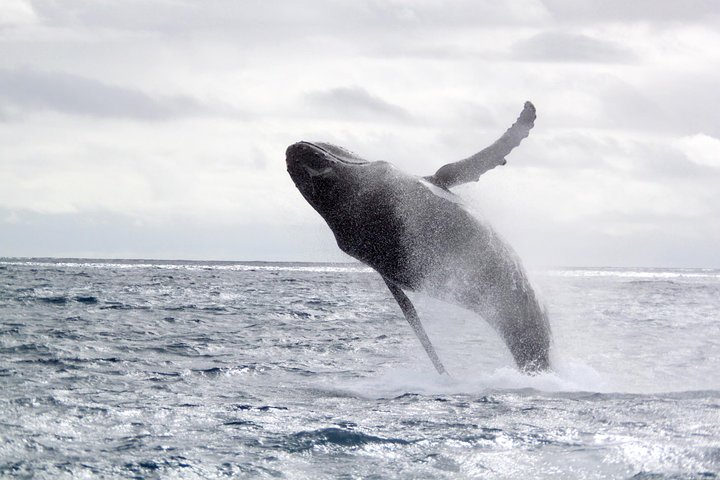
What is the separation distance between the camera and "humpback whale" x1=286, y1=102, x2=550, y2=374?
9664 millimetres

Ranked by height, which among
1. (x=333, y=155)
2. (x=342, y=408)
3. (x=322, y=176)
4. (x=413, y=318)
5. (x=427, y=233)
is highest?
(x=333, y=155)

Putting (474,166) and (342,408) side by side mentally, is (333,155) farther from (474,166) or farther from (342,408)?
(342,408)

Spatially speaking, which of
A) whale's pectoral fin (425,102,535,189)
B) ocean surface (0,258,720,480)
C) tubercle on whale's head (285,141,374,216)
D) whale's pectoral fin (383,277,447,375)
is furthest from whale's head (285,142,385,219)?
ocean surface (0,258,720,480)

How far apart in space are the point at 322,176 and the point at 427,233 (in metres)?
1.31

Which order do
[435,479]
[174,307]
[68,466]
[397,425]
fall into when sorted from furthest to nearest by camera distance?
1. [174,307]
2. [397,425]
3. [68,466]
4. [435,479]

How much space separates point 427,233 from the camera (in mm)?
9703

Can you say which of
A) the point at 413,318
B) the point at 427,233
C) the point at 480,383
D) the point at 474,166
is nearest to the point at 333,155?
the point at 427,233

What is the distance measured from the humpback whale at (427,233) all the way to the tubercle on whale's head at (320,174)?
0.01m

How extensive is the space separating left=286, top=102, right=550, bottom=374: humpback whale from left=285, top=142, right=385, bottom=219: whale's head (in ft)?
0.04

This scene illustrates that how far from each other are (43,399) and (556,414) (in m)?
5.36

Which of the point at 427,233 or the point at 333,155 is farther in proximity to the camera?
the point at 333,155

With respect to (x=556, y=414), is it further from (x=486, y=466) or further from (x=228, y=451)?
(x=228, y=451)

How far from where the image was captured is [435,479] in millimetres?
6094

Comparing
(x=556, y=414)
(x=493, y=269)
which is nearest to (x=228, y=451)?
(x=556, y=414)
